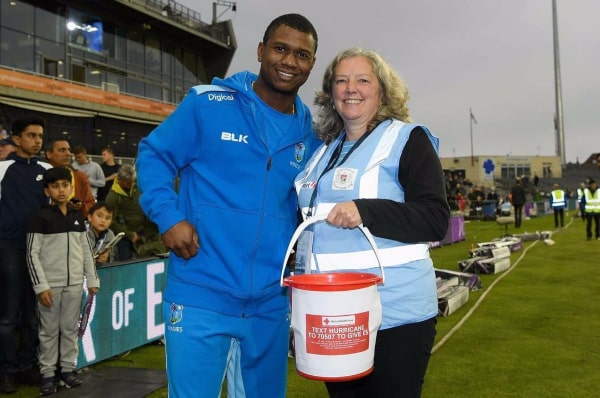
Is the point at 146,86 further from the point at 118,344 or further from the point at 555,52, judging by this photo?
the point at 555,52

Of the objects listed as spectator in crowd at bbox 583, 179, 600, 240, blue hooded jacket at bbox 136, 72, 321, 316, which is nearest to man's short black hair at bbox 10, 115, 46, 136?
blue hooded jacket at bbox 136, 72, 321, 316

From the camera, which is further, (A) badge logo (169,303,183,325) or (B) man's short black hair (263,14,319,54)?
(B) man's short black hair (263,14,319,54)

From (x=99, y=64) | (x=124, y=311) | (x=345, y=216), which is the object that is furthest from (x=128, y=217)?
(x=99, y=64)

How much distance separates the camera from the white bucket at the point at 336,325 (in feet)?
5.86

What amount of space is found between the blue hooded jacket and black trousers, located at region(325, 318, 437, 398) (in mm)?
602

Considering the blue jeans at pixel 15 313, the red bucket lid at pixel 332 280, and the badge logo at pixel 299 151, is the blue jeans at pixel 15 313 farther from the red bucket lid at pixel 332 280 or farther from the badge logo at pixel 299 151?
the red bucket lid at pixel 332 280

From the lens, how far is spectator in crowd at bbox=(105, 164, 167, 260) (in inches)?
286

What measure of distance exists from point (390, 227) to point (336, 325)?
432 millimetres

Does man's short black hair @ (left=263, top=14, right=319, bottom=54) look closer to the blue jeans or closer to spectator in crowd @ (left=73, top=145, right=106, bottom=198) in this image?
the blue jeans

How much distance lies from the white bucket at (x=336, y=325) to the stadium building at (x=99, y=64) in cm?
2436

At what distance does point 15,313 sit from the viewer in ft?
15.9

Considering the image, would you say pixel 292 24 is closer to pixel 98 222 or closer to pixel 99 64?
pixel 98 222

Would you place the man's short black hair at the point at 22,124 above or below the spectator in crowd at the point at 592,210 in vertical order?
above

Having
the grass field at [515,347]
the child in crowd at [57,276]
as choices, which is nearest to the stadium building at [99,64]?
the child in crowd at [57,276]
